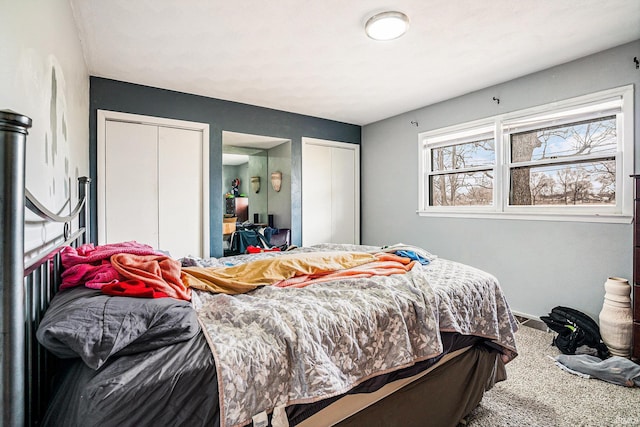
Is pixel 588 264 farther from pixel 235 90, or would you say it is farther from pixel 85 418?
pixel 235 90

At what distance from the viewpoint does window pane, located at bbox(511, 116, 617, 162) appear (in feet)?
8.97

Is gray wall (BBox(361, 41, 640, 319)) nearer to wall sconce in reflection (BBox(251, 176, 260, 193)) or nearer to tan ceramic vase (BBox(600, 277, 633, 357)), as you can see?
tan ceramic vase (BBox(600, 277, 633, 357))

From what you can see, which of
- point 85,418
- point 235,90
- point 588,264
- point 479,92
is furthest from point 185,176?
point 588,264

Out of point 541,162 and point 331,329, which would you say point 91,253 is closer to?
point 331,329

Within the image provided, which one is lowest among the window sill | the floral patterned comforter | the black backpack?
the black backpack

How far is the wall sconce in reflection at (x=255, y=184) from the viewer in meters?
4.99

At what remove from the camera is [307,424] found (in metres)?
1.11

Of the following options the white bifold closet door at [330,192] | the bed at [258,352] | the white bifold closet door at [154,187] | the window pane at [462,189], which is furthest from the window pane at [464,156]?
the white bifold closet door at [154,187]

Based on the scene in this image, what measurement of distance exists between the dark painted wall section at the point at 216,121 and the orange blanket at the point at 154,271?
7.38 feet

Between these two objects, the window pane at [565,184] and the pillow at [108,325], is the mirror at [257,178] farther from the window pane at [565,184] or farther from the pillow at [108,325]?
the pillow at [108,325]

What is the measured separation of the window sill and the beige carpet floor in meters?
1.31

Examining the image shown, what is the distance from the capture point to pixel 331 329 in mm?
1204

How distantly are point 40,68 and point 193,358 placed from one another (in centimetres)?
136

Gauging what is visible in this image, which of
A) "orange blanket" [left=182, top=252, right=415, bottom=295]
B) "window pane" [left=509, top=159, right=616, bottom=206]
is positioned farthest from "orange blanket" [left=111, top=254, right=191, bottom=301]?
"window pane" [left=509, top=159, right=616, bottom=206]
